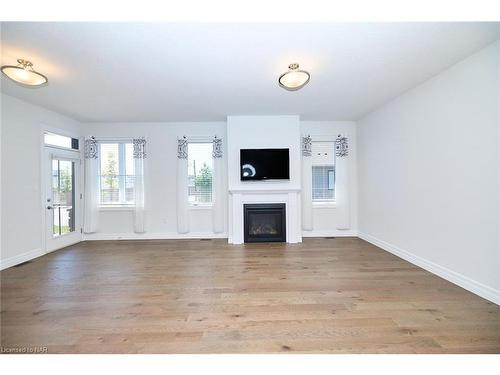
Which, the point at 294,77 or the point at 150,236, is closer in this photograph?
the point at 294,77

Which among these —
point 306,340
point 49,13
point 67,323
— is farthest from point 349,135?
point 67,323

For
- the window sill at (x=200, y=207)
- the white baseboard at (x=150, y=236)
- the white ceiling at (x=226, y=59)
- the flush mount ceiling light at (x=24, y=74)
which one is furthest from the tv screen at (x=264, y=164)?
the flush mount ceiling light at (x=24, y=74)

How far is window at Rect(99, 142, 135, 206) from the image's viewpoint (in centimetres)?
499

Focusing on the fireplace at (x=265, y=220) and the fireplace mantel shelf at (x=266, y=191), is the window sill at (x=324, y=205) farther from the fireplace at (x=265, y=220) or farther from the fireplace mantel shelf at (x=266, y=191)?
the fireplace at (x=265, y=220)

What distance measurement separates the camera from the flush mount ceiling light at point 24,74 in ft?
7.54

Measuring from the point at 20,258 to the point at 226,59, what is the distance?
176 inches

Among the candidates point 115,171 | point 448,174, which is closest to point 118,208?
point 115,171

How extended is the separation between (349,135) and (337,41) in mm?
3337

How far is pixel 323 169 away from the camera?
16.8 ft

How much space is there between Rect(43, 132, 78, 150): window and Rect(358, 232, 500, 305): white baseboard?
6.63 metres

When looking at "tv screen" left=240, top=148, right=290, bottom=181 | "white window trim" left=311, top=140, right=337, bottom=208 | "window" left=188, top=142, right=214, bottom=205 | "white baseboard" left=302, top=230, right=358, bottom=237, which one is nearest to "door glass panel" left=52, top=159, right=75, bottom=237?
"window" left=188, top=142, right=214, bottom=205

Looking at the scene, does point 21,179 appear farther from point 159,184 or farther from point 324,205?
point 324,205

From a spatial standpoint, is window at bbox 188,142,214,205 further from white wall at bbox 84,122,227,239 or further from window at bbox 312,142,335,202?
window at bbox 312,142,335,202

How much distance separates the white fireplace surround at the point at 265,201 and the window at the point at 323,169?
78 centimetres
